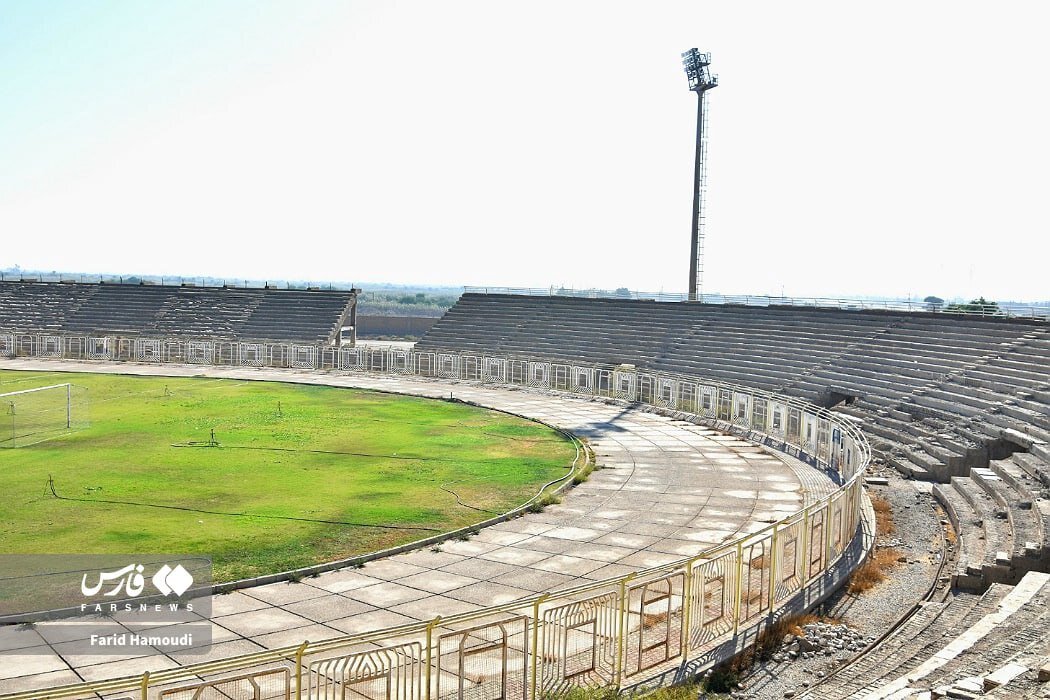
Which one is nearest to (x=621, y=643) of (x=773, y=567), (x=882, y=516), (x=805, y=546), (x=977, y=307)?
(x=773, y=567)

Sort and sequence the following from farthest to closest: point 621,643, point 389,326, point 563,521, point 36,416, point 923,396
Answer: point 389,326, point 923,396, point 36,416, point 563,521, point 621,643

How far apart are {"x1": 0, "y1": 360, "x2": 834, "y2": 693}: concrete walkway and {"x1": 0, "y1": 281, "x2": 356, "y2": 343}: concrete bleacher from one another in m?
31.9

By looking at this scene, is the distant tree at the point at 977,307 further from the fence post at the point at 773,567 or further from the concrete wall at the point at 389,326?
the concrete wall at the point at 389,326

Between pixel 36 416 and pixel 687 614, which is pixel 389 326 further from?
pixel 687 614

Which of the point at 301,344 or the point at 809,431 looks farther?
the point at 301,344

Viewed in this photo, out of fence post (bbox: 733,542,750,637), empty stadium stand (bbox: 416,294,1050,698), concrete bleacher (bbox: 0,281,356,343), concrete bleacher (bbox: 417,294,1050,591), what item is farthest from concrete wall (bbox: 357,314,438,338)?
fence post (bbox: 733,542,750,637)

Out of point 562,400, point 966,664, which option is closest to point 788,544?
point 966,664

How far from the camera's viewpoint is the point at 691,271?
5281 cm

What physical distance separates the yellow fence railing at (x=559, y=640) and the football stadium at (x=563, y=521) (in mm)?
66

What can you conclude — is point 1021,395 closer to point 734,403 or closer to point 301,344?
point 734,403

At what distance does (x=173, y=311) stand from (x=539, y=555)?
50429 millimetres

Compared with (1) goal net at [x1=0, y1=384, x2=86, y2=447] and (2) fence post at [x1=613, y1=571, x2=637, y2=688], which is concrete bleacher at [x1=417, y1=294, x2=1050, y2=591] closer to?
(2) fence post at [x1=613, y1=571, x2=637, y2=688]

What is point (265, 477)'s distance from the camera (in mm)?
21859

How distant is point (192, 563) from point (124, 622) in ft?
8.11
